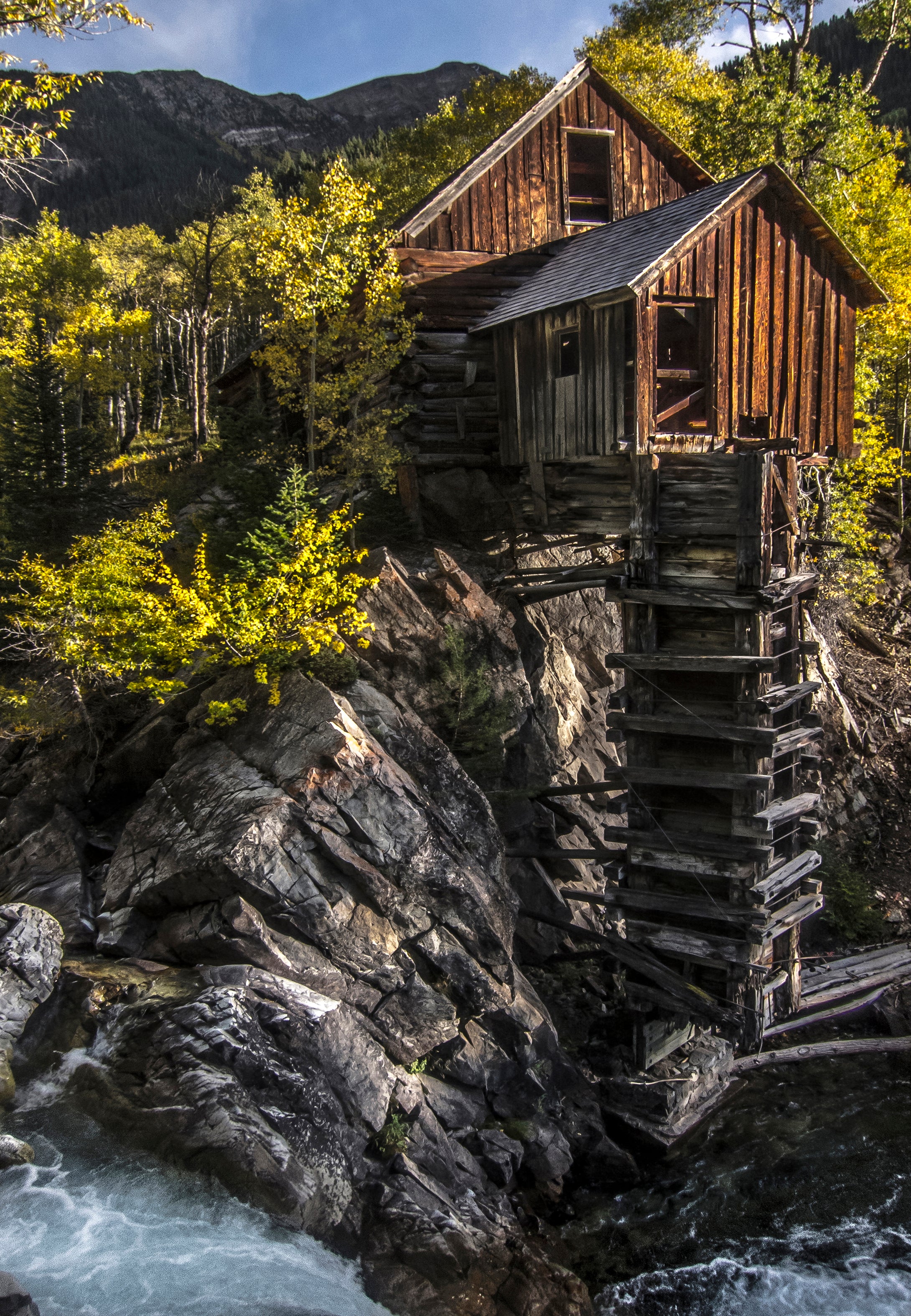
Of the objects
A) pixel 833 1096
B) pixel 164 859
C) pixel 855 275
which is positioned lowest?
pixel 833 1096

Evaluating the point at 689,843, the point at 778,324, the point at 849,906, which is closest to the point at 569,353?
the point at 778,324

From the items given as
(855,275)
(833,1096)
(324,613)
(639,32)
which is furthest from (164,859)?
(639,32)

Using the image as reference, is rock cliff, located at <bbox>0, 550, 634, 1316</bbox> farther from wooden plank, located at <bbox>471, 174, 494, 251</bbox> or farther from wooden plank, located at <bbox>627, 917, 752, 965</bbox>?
wooden plank, located at <bbox>471, 174, 494, 251</bbox>

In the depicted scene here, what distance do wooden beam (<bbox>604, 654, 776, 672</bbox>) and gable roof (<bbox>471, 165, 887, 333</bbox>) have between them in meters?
5.59

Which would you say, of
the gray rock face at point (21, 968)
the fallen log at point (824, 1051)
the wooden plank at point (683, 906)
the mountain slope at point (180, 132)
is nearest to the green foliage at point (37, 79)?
the gray rock face at point (21, 968)

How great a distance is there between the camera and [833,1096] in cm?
1292

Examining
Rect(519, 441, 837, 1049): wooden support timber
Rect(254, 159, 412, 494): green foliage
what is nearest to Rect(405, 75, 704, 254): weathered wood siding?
Rect(254, 159, 412, 494): green foliage

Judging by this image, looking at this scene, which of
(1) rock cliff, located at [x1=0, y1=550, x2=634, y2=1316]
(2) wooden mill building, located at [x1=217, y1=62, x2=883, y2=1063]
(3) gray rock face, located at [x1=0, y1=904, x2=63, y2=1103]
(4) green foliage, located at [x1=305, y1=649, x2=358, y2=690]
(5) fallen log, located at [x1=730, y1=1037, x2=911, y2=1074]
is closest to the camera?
(1) rock cliff, located at [x1=0, y1=550, x2=634, y2=1316]

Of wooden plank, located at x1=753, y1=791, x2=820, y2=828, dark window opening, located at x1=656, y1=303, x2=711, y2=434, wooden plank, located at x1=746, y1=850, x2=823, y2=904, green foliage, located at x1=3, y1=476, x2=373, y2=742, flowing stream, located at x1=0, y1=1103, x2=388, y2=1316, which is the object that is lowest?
flowing stream, located at x1=0, y1=1103, x2=388, y2=1316

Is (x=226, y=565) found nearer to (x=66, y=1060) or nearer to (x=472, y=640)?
(x=472, y=640)

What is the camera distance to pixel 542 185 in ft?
58.3

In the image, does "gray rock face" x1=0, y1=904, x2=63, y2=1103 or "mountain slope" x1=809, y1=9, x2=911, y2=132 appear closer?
"gray rock face" x1=0, y1=904, x2=63, y2=1103

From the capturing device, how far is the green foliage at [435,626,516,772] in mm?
13695

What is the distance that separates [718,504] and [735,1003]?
7.35 metres
